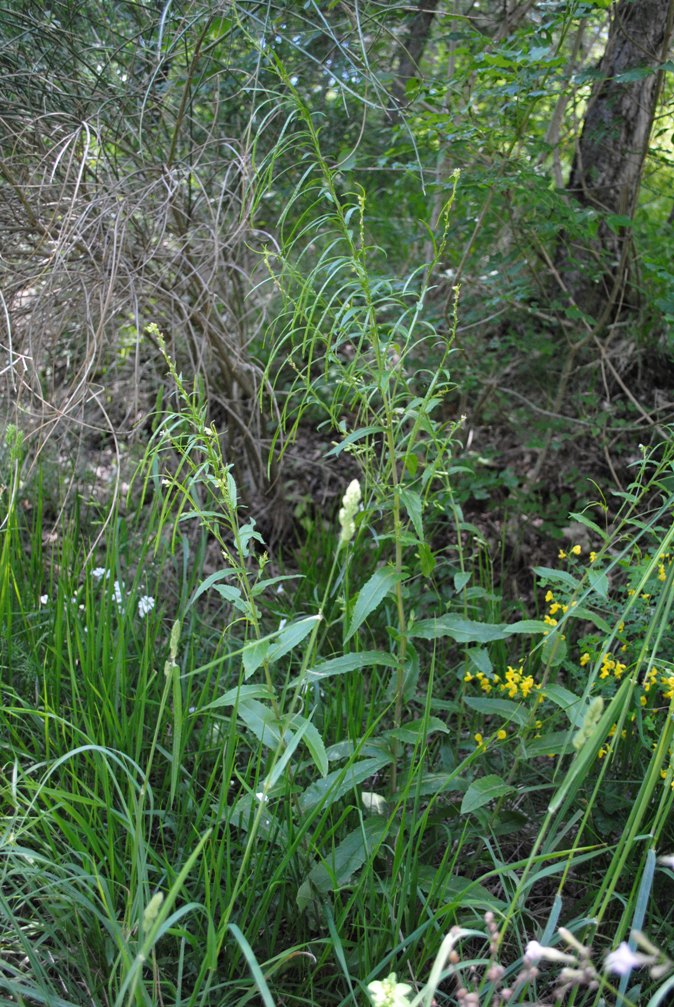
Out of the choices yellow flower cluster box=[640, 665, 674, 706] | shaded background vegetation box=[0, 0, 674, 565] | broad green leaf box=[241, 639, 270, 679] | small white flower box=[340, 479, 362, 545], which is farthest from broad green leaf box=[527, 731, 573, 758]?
shaded background vegetation box=[0, 0, 674, 565]

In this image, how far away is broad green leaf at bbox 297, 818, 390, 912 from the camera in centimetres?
164

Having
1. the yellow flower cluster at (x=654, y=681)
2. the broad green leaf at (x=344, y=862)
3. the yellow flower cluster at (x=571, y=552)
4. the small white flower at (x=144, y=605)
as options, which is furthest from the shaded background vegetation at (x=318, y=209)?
the broad green leaf at (x=344, y=862)

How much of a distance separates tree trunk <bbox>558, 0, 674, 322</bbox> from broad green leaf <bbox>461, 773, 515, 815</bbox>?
197 centimetres

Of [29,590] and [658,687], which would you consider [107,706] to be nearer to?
[29,590]

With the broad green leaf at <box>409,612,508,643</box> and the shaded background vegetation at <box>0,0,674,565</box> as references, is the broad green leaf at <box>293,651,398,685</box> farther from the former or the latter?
the shaded background vegetation at <box>0,0,674,565</box>

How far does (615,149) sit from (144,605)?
2.54m

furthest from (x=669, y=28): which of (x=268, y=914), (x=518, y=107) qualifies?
(x=268, y=914)

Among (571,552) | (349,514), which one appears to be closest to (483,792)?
(571,552)

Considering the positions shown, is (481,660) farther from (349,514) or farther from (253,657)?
(349,514)

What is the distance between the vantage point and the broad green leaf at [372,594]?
62.9 inches

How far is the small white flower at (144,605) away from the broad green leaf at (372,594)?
39.4 inches

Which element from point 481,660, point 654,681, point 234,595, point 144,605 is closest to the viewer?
point 234,595

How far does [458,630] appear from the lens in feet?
5.85

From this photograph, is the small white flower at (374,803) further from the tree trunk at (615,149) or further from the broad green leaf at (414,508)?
the tree trunk at (615,149)
